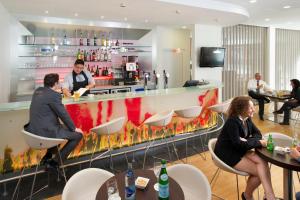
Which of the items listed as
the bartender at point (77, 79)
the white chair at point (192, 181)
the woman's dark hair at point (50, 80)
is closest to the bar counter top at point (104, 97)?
the woman's dark hair at point (50, 80)

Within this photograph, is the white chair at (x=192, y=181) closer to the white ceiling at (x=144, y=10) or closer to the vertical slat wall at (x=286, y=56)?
the white ceiling at (x=144, y=10)

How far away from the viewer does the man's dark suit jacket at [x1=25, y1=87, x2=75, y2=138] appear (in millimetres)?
3037

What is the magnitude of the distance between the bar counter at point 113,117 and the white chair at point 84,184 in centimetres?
165

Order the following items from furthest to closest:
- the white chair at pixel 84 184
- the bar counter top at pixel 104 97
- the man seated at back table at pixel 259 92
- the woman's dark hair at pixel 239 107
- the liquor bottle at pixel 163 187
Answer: the man seated at back table at pixel 259 92
the bar counter top at pixel 104 97
the woman's dark hair at pixel 239 107
the white chair at pixel 84 184
the liquor bottle at pixel 163 187

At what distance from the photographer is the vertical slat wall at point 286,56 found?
34.1ft

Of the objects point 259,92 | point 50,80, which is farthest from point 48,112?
point 259,92

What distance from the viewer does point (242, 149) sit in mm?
Answer: 2631

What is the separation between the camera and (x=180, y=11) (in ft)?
17.9

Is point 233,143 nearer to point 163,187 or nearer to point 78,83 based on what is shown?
point 163,187

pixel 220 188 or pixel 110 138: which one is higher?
pixel 110 138

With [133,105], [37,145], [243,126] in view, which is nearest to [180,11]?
[133,105]

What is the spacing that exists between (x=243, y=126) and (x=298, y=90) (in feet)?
14.2

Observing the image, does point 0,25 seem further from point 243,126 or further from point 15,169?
point 243,126

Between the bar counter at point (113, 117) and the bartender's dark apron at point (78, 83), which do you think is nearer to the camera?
the bar counter at point (113, 117)
